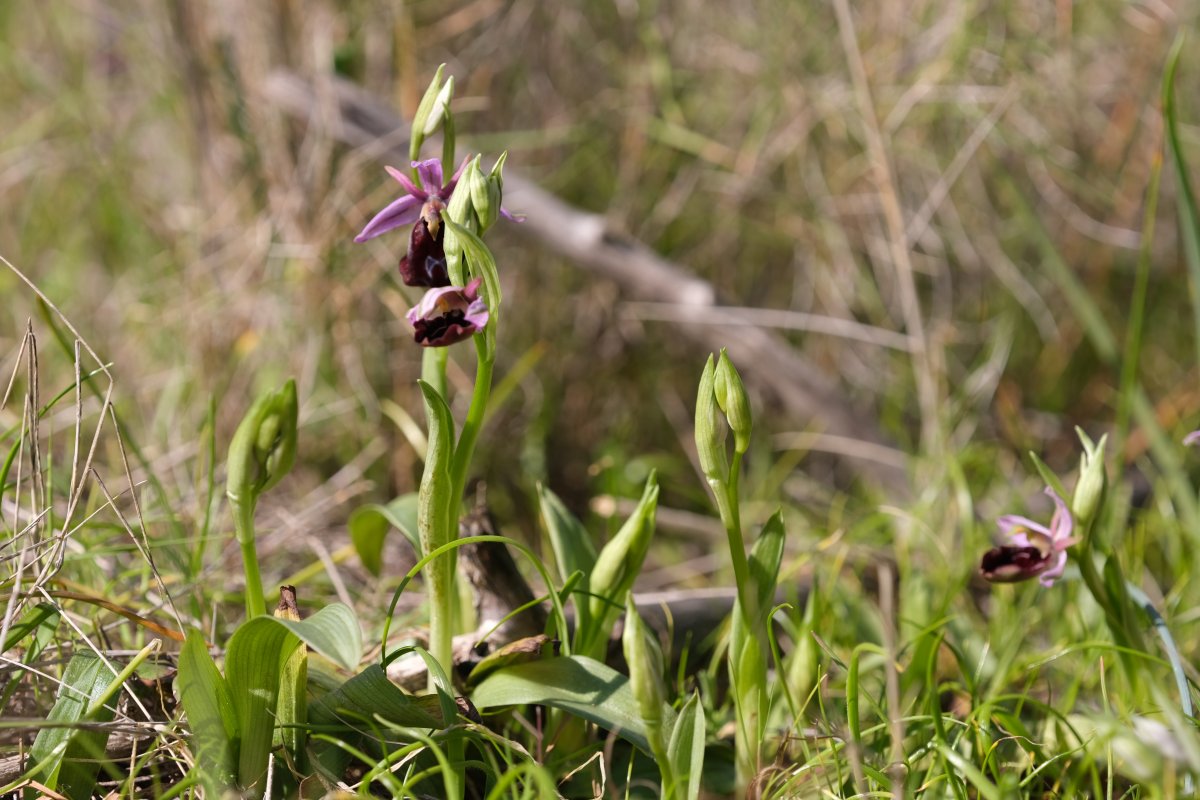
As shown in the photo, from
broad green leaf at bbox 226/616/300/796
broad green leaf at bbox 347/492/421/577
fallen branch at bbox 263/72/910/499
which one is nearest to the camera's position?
broad green leaf at bbox 226/616/300/796

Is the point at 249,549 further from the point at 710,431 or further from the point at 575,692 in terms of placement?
the point at 710,431

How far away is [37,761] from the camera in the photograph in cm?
113

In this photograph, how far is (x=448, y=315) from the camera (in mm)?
1146

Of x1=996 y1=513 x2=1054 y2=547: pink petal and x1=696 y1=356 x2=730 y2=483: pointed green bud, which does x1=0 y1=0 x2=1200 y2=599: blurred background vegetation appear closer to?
x1=996 y1=513 x2=1054 y2=547: pink petal

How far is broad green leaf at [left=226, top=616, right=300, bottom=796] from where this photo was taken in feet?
3.54

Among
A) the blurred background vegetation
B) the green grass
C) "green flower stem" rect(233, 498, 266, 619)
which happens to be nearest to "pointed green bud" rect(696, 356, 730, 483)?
"green flower stem" rect(233, 498, 266, 619)

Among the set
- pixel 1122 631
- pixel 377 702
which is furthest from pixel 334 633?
pixel 1122 631

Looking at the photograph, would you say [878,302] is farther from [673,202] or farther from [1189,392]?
[1189,392]

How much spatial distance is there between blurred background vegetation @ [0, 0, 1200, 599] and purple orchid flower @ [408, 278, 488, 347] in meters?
1.38

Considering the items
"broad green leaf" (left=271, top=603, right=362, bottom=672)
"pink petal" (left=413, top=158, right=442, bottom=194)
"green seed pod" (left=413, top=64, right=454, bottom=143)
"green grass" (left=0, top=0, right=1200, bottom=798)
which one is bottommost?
"green grass" (left=0, top=0, right=1200, bottom=798)

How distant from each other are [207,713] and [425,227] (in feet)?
1.92

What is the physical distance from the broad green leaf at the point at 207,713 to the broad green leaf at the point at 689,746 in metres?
0.47

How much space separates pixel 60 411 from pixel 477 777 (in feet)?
5.09

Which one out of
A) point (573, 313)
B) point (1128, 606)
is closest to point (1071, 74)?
point (573, 313)
